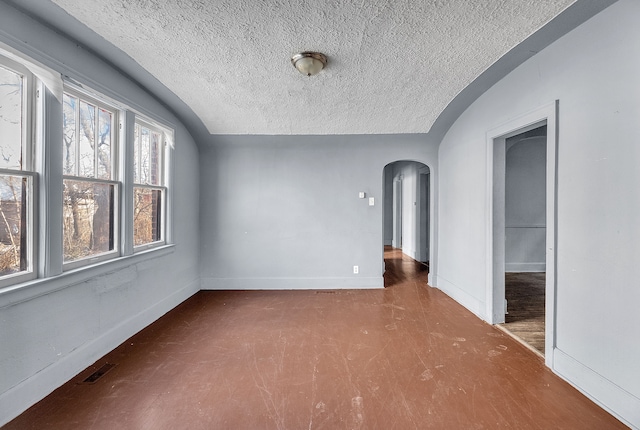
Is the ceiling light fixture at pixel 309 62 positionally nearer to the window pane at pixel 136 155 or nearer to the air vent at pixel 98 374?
the window pane at pixel 136 155

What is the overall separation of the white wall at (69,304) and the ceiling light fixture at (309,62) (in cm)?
163

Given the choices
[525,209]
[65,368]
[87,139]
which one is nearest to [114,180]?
[87,139]

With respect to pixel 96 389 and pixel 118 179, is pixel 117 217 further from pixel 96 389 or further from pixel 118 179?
pixel 96 389

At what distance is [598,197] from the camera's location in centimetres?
169

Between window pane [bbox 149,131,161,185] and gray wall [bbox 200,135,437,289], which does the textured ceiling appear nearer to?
window pane [bbox 149,131,161,185]

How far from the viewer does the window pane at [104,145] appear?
230 centimetres

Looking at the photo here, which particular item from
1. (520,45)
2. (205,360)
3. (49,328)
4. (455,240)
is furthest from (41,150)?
(455,240)

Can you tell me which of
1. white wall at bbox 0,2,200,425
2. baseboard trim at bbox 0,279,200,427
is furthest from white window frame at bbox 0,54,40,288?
baseboard trim at bbox 0,279,200,427

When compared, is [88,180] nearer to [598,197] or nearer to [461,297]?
[598,197]

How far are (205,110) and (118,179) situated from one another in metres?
1.24

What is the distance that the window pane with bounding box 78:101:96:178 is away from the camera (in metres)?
2.13

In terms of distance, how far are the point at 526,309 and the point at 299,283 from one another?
2980 mm

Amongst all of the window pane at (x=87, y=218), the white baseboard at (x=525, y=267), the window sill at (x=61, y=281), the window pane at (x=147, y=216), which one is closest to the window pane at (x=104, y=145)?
the window pane at (x=87, y=218)

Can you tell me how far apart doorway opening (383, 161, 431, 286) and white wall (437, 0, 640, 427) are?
3.27 m
